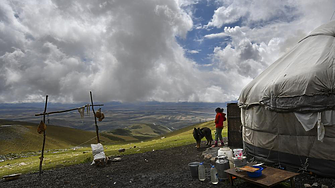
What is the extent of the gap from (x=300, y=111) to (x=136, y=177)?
5868 mm

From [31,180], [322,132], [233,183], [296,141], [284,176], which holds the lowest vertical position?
[31,180]

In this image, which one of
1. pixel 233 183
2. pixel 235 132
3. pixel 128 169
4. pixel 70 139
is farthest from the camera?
pixel 70 139

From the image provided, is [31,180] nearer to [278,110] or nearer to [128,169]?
[128,169]

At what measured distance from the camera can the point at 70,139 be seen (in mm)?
54219

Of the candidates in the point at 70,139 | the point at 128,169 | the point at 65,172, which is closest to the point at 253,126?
the point at 128,169

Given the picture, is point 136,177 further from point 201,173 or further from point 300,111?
point 300,111

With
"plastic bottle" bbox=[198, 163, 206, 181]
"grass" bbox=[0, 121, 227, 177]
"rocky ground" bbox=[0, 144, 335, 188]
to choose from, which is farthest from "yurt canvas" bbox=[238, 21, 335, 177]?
"grass" bbox=[0, 121, 227, 177]

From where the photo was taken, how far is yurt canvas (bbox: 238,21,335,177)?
5719 millimetres

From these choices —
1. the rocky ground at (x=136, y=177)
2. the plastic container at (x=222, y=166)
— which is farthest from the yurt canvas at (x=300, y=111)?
the plastic container at (x=222, y=166)

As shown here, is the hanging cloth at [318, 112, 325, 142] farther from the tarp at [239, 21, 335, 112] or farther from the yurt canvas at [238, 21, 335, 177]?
the tarp at [239, 21, 335, 112]

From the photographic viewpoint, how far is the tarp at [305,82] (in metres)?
5.70

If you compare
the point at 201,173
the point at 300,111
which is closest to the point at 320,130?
the point at 300,111

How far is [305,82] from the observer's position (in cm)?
594

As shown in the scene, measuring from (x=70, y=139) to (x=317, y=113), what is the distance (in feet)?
191
